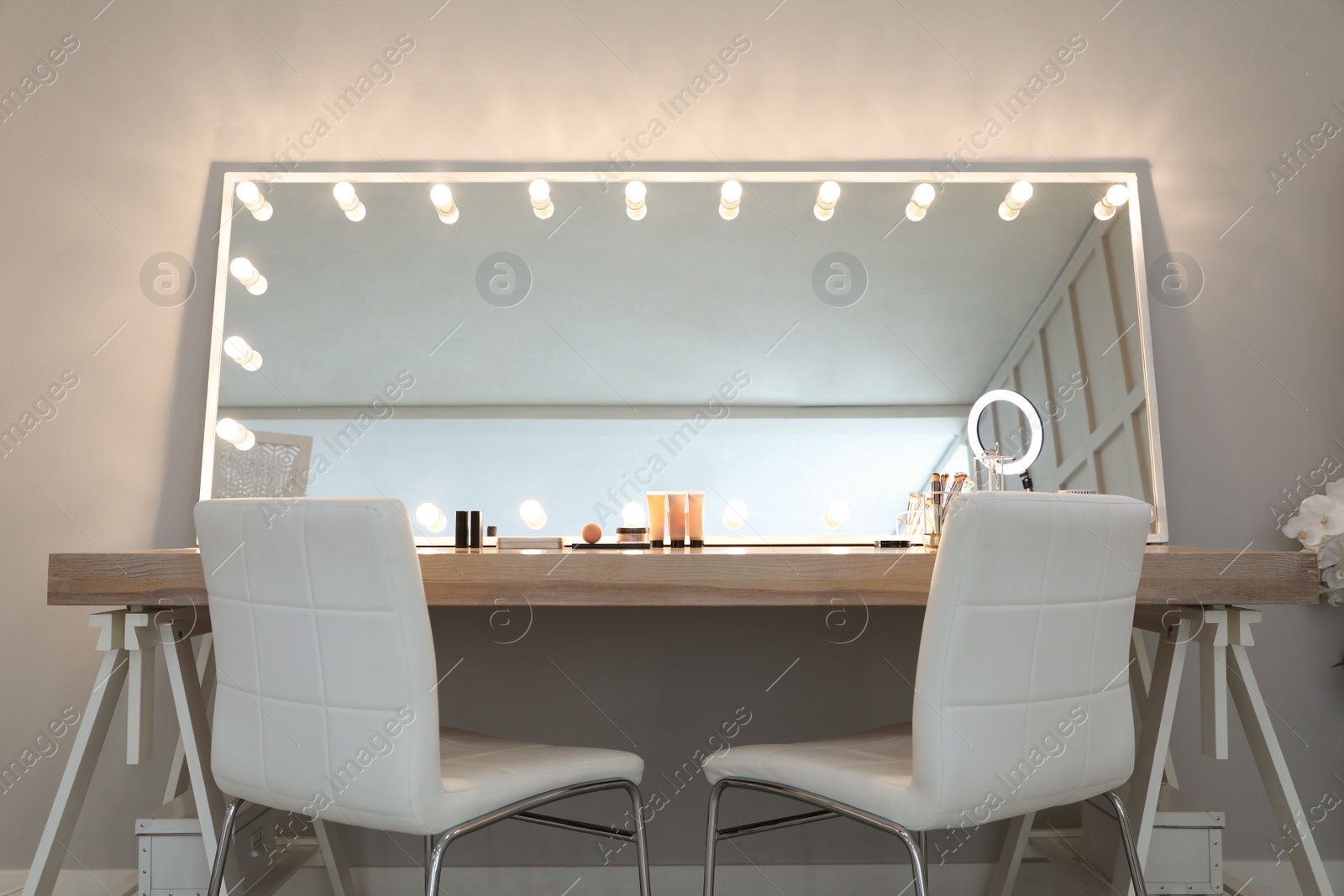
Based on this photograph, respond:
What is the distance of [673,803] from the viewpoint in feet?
6.84

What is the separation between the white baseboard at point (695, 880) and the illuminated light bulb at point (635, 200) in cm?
156

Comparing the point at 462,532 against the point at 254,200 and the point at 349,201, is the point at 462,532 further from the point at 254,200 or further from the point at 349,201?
the point at 254,200

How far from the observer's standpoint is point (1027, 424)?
2.09 metres

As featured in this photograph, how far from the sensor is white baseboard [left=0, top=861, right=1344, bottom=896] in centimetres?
207

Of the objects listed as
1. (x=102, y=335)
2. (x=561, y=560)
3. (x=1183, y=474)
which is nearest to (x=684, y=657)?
(x=561, y=560)

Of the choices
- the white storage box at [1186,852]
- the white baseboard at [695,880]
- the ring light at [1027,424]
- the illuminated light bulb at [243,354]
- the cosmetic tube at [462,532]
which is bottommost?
the white baseboard at [695,880]

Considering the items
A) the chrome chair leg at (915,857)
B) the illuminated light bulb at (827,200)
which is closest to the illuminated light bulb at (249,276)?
the illuminated light bulb at (827,200)

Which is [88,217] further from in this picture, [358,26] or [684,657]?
[684,657]

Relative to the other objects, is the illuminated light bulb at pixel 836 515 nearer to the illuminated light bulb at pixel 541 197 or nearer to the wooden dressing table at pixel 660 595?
the wooden dressing table at pixel 660 595

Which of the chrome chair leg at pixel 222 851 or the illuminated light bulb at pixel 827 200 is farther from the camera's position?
the illuminated light bulb at pixel 827 200

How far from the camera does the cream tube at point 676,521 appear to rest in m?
1.98

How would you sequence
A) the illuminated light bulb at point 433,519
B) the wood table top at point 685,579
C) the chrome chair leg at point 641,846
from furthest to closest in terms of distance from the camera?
the illuminated light bulb at point 433,519
the wood table top at point 685,579
the chrome chair leg at point 641,846

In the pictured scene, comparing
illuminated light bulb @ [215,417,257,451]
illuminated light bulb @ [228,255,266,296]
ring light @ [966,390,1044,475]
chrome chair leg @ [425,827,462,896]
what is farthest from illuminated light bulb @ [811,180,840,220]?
chrome chair leg @ [425,827,462,896]

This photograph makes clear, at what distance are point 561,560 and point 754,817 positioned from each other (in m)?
0.96
